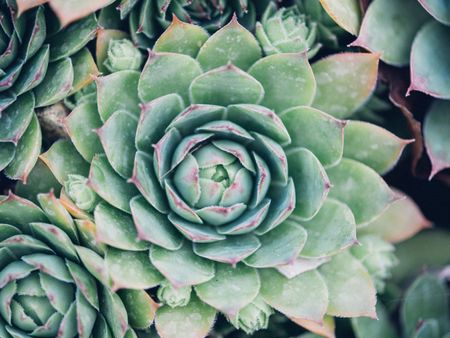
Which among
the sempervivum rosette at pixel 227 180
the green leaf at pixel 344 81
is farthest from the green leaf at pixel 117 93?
the green leaf at pixel 344 81

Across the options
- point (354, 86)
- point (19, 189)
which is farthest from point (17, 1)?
point (354, 86)

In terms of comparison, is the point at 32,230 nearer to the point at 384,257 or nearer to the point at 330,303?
the point at 330,303

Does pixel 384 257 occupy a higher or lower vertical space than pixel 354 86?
lower

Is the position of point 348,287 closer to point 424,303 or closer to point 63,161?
point 424,303

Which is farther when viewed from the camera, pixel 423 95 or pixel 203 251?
pixel 423 95

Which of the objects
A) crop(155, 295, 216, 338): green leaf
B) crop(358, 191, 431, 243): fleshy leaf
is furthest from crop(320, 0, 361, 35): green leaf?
crop(155, 295, 216, 338): green leaf

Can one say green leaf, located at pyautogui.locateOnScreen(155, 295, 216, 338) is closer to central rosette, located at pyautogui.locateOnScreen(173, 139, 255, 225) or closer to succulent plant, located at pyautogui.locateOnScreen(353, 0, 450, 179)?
central rosette, located at pyautogui.locateOnScreen(173, 139, 255, 225)

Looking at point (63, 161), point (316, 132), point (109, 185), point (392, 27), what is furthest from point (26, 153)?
point (392, 27)
